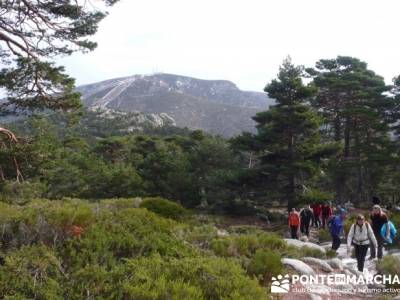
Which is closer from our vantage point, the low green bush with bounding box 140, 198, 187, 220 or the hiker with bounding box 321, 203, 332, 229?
the low green bush with bounding box 140, 198, 187, 220

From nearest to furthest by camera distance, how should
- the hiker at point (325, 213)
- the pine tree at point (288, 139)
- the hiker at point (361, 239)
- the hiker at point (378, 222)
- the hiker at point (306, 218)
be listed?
the hiker at point (361, 239)
the hiker at point (378, 222)
the hiker at point (306, 218)
the hiker at point (325, 213)
the pine tree at point (288, 139)

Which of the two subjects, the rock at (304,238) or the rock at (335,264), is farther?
the rock at (304,238)

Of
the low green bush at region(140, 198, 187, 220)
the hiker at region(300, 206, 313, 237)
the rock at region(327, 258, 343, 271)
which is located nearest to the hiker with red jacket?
the hiker at region(300, 206, 313, 237)

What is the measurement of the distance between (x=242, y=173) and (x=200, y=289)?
20.0m

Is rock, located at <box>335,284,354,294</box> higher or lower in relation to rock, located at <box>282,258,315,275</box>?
lower

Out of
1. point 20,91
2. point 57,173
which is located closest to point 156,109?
point 57,173

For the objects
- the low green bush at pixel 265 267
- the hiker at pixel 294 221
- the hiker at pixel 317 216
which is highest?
the low green bush at pixel 265 267

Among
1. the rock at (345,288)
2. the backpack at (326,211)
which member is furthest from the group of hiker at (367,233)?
the backpack at (326,211)

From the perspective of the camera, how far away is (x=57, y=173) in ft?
89.2

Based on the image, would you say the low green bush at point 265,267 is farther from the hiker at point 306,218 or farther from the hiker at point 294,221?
the hiker at point 306,218

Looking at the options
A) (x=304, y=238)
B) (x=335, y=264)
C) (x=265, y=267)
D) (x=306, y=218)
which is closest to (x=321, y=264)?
(x=335, y=264)

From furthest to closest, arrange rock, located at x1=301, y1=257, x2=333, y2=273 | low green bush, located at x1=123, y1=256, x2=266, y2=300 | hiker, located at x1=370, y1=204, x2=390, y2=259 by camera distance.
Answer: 1. hiker, located at x1=370, y1=204, x2=390, y2=259
2. rock, located at x1=301, y1=257, x2=333, y2=273
3. low green bush, located at x1=123, y1=256, x2=266, y2=300

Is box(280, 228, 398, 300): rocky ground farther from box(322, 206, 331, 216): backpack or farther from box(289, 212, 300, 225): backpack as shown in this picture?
box(322, 206, 331, 216): backpack

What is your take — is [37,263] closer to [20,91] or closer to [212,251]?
[212,251]
